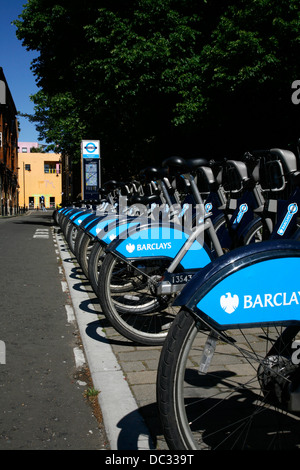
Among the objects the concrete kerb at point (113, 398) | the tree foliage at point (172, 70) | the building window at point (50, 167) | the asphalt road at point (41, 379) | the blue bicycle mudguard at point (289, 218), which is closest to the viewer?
the concrete kerb at point (113, 398)

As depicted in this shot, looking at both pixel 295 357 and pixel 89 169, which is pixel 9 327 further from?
pixel 89 169

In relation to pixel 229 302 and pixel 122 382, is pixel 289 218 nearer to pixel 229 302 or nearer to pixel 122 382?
pixel 122 382

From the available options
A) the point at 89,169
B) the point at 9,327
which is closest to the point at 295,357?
the point at 9,327

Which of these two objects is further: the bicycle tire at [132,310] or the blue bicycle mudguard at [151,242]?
the blue bicycle mudguard at [151,242]

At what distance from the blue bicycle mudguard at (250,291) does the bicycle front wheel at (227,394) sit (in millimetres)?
79

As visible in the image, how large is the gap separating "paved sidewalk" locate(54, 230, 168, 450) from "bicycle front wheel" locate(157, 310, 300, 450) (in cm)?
26

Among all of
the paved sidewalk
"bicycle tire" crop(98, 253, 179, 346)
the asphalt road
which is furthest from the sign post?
"bicycle tire" crop(98, 253, 179, 346)

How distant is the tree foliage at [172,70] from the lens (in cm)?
1579

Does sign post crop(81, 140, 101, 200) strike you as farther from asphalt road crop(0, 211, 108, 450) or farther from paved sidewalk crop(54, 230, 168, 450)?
paved sidewalk crop(54, 230, 168, 450)

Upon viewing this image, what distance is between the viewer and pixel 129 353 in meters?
3.87

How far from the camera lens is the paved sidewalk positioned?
2.51 metres

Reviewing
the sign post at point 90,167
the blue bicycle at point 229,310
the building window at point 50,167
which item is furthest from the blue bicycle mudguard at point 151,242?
the building window at point 50,167

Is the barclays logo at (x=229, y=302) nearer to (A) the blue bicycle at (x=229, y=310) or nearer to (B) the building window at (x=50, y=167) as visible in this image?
(A) the blue bicycle at (x=229, y=310)
